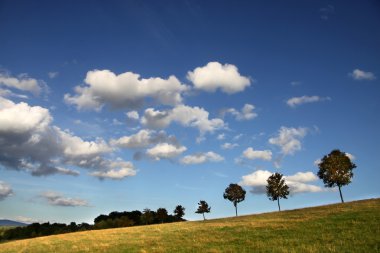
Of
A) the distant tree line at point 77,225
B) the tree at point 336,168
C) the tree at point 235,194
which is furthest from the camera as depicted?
the distant tree line at point 77,225

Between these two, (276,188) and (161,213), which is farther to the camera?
(161,213)

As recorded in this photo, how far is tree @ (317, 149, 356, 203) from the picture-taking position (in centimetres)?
7756

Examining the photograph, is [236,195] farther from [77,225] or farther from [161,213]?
[77,225]

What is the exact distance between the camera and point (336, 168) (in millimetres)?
78438

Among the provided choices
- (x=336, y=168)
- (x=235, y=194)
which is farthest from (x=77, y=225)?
(x=336, y=168)

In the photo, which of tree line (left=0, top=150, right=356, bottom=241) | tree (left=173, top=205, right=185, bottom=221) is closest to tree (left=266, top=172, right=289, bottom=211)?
tree line (left=0, top=150, right=356, bottom=241)

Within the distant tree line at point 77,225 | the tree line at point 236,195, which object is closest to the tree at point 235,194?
the tree line at point 236,195

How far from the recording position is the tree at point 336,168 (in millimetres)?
77562

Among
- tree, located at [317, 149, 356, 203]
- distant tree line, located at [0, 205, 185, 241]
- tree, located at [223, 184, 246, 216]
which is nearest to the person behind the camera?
tree, located at [317, 149, 356, 203]

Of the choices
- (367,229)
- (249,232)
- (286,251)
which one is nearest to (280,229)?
(249,232)

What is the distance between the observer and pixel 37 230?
458ft

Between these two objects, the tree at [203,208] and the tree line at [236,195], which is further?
the tree at [203,208]

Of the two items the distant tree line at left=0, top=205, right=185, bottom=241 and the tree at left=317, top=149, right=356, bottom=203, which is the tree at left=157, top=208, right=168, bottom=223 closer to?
the distant tree line at left=0, top=205, right=185, bottom=241

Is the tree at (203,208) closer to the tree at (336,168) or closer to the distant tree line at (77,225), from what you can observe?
the distant tree line at (77,225)
